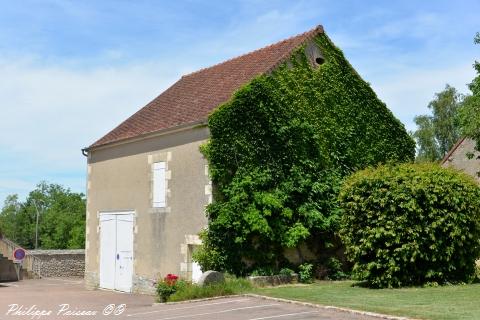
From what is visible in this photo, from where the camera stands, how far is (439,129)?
4622 cm

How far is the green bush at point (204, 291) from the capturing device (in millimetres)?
14977

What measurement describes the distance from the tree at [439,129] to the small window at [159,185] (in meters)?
31.0

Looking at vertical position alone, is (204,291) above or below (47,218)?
below

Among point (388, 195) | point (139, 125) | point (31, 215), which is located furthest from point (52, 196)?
point (388, 195)

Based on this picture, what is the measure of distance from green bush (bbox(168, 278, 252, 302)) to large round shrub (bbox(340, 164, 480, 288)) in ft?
10.9

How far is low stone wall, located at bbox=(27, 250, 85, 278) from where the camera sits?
31203 millimetres

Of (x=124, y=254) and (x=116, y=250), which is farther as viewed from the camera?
(x=116, y=250)

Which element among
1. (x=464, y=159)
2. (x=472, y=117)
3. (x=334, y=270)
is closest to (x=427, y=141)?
(x=464, y=159)

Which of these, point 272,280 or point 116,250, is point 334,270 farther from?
point 116,250

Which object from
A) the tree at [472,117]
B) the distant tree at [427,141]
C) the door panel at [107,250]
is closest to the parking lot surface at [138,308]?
the door panel at [107,250]

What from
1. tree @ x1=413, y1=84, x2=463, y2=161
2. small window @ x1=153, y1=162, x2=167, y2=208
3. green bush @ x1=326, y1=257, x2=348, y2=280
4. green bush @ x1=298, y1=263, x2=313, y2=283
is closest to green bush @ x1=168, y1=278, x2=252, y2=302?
green bush @ x1=298, y1=263, x2=313, y2=283

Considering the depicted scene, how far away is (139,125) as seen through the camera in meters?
21.6

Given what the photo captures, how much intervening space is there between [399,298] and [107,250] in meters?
12.0

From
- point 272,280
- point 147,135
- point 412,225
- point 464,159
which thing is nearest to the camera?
point 412,225
